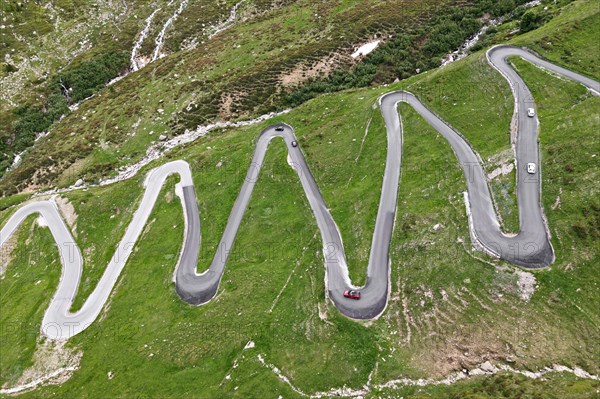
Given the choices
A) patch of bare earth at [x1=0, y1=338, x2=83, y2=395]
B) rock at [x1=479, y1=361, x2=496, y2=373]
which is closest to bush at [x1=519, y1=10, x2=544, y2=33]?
rock at [x1=479, y1=361, x2=496, y2=373]

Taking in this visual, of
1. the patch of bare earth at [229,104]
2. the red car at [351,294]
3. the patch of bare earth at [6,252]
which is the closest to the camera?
the red car at [351,294]

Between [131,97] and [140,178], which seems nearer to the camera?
[140,178]

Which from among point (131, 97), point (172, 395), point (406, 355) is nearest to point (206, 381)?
point (172, 395)

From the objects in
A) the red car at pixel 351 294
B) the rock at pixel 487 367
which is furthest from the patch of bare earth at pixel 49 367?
the rock at pixel 487 367

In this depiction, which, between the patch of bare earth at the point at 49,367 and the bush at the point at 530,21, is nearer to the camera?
the patch of bare earth at the point at 49,367

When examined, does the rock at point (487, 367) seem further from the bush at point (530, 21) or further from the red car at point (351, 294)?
the bush at point (530, 21)

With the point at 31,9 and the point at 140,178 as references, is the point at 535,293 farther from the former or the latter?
the point at 31,9
